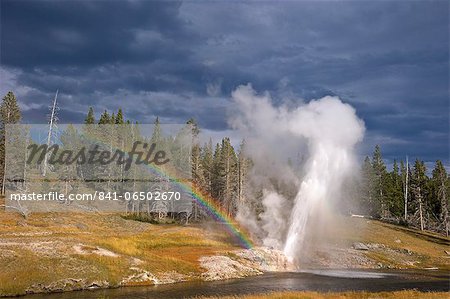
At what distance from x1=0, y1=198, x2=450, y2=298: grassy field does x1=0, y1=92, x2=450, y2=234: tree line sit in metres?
17.9

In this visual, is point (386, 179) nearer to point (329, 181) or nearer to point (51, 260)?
point (329, 181)

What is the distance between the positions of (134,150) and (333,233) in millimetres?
62569

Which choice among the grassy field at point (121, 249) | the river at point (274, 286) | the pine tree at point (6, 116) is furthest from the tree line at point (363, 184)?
the river at point (274, 286)

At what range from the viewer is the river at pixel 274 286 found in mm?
42219

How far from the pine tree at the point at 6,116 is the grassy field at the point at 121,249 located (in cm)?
2688

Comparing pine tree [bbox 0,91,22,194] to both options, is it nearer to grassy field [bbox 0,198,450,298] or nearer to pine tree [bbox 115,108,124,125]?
grassy field [bbox 0,198,450,298]

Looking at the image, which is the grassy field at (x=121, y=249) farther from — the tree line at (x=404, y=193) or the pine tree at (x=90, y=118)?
the pine tree at (x=90, y=118)

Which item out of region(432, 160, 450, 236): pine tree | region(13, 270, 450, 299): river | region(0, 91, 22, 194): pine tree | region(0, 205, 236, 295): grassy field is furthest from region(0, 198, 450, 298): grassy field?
region(0, 91, 22, 194): pine tree

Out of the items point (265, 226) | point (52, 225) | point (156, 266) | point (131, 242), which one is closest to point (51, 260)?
point (156, 266)

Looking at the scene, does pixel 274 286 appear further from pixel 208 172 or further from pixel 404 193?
pixel 404 193

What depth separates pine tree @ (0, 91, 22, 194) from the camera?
101875 mm

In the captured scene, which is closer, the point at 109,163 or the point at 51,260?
the point at 51,260

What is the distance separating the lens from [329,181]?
8938cm

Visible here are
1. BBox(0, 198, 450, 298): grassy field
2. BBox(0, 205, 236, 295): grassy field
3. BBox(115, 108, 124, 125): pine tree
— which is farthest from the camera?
BBox(115, 108, 124, 125): pine tree
